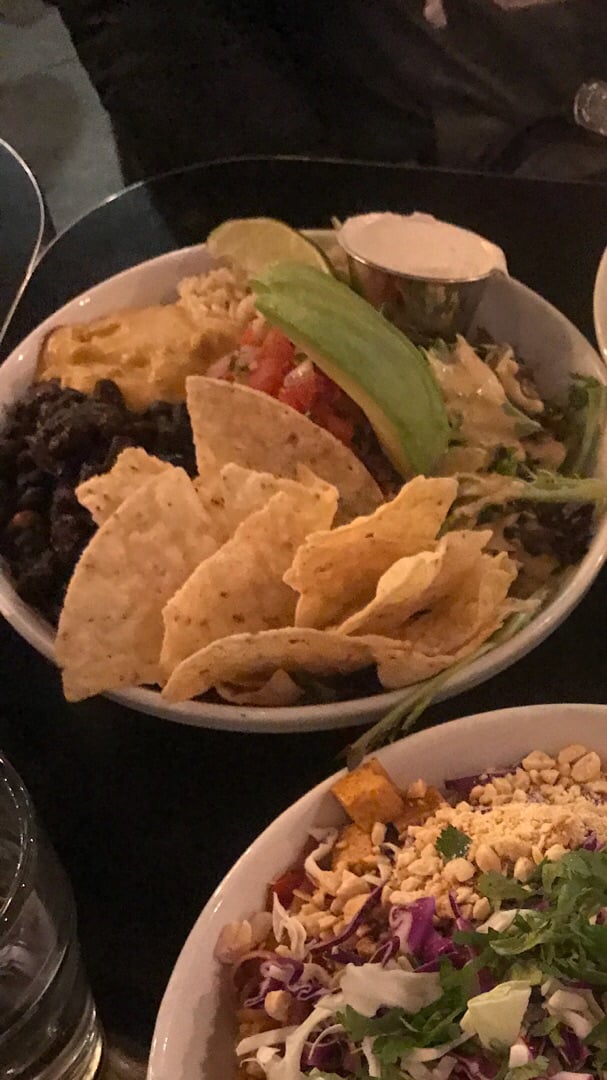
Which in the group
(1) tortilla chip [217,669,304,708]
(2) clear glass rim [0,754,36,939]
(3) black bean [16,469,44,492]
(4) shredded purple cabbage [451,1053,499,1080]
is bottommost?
(4) shredded purple cabbage [451,1053,499,1080]

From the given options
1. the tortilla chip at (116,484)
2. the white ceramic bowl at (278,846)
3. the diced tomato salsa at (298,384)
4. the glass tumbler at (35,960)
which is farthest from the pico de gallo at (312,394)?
the glass tumbler at (35,960)

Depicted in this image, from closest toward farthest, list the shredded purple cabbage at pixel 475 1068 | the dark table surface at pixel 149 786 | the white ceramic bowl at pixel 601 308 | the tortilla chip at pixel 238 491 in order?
the shredded purple cabbage at pixel 475 1068
the dark table surface at pixel 149 786
the tortilla chip at pixel 238 491
the white ceramic bowl at pixel 601 308

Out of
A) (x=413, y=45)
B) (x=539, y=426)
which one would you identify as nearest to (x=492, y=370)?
(x=539, y=426)

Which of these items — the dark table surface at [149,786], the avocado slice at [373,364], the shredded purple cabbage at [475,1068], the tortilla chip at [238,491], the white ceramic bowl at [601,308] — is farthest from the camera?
the white ceramic bowl at [601,308]

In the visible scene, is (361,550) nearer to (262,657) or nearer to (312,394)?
(262,657)

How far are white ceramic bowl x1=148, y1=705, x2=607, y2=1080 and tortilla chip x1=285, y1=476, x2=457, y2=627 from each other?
0.56 feet

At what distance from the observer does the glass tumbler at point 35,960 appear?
83cm

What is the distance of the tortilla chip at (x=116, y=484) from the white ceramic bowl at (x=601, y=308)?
0.58 m

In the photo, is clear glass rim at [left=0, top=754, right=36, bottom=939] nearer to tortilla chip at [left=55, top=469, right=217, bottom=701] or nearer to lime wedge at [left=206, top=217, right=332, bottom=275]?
tortilla chip at [left=55, top=469, right=217, bottom=701]

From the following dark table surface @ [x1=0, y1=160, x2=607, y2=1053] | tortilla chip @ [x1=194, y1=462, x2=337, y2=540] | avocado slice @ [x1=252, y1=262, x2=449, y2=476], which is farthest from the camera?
avocado slice @ [x1=252, y1=262, x2=449, y2=476]

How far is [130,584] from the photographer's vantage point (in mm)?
1085

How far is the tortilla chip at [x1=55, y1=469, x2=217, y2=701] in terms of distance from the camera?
1.05 metres

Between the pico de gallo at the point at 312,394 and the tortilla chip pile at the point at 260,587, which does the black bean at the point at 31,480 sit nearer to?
the tortilla chip pile at the point at 260,587

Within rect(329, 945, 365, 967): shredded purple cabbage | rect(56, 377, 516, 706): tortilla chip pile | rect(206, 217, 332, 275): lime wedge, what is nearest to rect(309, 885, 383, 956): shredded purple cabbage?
rect(329, 945, 365, 967): shredded purple cabbage
